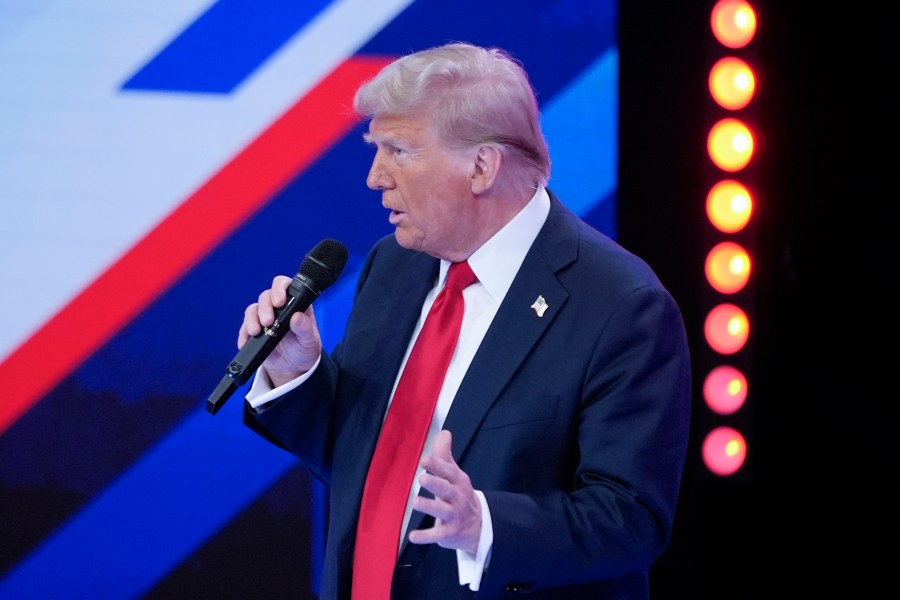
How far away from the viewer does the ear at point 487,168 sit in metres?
1.70

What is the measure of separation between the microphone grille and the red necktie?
0.62 feet

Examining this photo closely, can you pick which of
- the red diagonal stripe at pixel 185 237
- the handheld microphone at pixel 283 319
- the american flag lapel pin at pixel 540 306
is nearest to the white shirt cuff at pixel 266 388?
the handheld microphone at pixel 283 319

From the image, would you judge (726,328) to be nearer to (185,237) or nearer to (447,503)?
(447,503)

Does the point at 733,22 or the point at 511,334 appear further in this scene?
the point at 733,22

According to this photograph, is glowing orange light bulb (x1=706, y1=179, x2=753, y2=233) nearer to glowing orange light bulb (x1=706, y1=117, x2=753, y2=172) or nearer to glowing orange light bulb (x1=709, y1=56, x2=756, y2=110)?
glowing orange light bulb (x1=706, y1=117, x2=753, y2=172)

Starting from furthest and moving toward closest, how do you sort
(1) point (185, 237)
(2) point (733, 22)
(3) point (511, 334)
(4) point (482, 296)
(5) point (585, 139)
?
(1) point (185, 237), (5) point (585, 139), (2) point (733, 22), (4) point (482, 296), (3) point (511, 334)

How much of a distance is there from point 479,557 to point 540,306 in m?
0.42

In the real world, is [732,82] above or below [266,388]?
above

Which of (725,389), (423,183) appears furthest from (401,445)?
(725,389)

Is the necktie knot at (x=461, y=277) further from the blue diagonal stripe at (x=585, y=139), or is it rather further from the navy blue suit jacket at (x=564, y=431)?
the blue diagonal stripe at (x=585, y=139)

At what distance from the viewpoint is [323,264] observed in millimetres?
1638

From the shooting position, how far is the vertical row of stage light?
7.64ft

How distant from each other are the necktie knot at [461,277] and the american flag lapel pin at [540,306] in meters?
0.14

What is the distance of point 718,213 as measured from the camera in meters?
2.37
